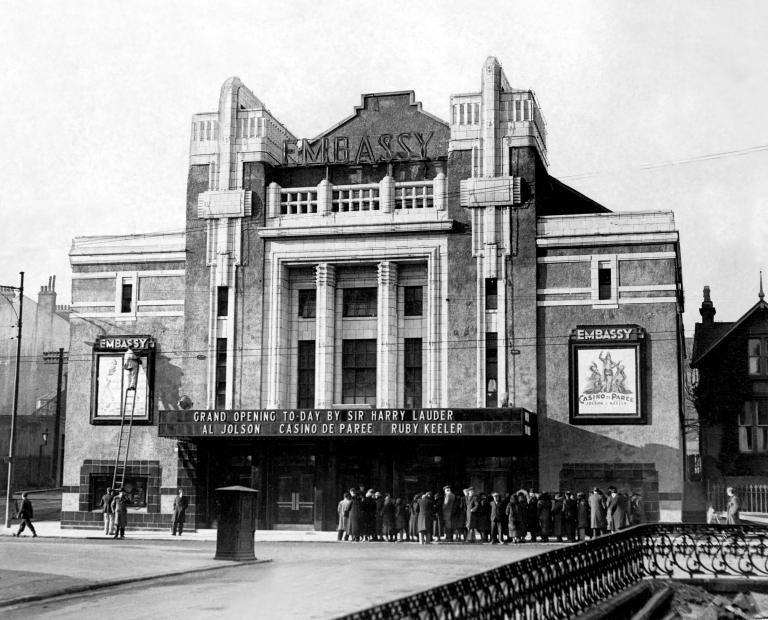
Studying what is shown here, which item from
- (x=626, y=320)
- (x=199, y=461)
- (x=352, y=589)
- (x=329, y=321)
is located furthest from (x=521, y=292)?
(x=352, y=589)

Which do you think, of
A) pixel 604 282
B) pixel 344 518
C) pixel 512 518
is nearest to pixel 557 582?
pixel 512 518

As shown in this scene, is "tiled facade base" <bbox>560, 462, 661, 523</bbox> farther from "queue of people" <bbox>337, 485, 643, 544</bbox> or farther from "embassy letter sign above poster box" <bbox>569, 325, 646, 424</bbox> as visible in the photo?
"queue of people" <bbox>337, 485, 643, 544</bbox>

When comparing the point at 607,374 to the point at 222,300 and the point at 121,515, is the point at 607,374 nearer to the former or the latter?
the point at 222,300

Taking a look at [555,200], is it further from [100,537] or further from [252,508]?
[252,508]

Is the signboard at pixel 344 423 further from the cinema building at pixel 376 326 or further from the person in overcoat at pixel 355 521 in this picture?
the person in overcoat at pixel 355 521

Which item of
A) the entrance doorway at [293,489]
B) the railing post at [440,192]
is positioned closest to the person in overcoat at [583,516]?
the entrance doorway at [293,489]

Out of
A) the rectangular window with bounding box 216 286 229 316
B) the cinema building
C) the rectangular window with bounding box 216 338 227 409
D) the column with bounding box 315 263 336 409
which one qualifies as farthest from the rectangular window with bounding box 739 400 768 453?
the rectangular window with bounding box 216 286 229 316

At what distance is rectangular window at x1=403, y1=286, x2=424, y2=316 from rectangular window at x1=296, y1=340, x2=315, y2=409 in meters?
4.03

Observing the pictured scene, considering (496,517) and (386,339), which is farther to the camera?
(386,339)

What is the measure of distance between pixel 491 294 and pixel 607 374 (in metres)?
5.31

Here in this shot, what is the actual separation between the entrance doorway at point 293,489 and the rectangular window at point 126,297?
349 inches

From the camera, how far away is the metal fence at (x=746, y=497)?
4466 cm

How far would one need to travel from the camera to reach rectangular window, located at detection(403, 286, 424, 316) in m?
42.4

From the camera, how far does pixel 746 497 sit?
45.5m
